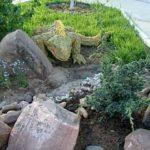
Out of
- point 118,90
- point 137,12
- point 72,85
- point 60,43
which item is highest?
point 118,90

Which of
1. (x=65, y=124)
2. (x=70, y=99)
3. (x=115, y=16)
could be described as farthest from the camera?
(x=115, y=16)

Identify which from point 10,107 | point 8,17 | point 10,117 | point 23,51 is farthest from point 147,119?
point 8,17

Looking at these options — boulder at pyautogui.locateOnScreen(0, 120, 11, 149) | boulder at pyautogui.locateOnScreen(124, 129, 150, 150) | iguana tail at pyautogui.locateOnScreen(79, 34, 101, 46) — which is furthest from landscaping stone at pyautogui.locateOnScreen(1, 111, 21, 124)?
iguana tail at pyautogui.locateOnScreen(79, 34, 101, 46)

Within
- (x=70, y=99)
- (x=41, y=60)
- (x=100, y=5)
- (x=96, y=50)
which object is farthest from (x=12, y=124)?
(x=100, y=5)

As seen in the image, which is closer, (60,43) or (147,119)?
(147,119)

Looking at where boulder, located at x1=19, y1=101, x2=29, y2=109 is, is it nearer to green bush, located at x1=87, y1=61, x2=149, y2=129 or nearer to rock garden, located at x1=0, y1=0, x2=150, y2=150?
rock garden, located at x1=0, y1=0, x2=150, y2=150

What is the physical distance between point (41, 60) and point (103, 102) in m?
1.19

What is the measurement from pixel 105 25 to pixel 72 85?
2383mm

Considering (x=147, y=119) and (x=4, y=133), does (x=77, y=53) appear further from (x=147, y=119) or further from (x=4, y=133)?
(x=4, y=133)

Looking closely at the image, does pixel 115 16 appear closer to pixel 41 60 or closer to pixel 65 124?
pixel 41 60

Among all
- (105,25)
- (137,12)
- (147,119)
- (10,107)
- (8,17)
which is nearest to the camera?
(147,119)

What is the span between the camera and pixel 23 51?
17.4 feet

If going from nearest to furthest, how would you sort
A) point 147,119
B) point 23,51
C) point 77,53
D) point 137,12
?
point 147,119
point 23,51
point 77,53
point 137,12

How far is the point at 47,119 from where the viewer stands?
4.00m
